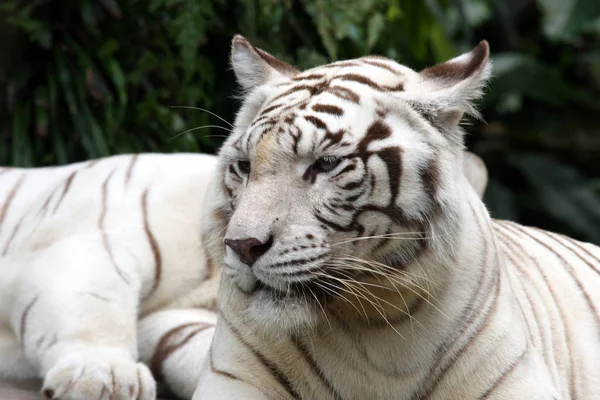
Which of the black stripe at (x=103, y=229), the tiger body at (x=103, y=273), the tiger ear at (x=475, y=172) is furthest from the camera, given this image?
the tiger ear at (x=475, y=172)

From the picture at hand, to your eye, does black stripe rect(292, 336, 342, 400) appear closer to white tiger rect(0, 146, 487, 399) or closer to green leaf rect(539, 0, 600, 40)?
white tiger rect(0, 146, 487, 399)

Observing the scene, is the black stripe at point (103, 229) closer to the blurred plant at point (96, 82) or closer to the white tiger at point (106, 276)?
the white tiger at point (106, 276)

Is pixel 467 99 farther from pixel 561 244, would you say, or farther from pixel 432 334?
pixel 561 244

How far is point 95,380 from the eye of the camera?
2266 millimetres

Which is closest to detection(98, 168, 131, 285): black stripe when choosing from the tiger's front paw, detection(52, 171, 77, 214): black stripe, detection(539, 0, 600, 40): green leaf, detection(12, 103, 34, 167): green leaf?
detection(52, 171, 77, 214): black stripe

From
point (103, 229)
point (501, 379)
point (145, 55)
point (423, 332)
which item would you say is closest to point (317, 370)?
point (423, 332)

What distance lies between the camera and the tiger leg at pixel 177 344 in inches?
101

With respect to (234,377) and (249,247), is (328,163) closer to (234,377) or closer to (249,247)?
(249,247)

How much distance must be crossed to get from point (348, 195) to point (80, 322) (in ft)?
3.59

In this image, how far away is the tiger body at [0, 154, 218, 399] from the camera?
96.0 inches

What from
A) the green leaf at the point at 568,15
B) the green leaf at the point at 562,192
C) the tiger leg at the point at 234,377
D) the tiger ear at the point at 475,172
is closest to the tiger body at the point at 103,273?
the tiger leg at the point at 234,377

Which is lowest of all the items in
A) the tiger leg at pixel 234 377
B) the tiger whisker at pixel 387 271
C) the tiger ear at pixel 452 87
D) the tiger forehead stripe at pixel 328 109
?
the tiger leg at pixel 234 377

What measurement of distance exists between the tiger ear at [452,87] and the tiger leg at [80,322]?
104 cm

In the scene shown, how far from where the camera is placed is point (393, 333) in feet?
6.17
